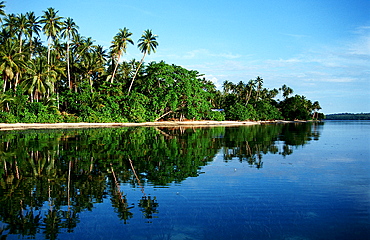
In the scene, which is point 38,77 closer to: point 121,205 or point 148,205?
point 121,205

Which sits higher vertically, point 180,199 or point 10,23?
point 10,23

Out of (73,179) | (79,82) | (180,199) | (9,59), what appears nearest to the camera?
(180,199)

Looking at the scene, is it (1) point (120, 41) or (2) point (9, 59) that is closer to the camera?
(2) point (9, 59)

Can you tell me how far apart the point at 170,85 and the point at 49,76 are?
76.3ft

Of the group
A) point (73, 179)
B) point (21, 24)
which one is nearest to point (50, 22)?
point (21, 24)

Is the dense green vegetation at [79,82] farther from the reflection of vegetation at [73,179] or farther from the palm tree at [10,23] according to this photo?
the reflection of vegetation at [73,179]

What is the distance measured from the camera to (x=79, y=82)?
61.1 meters

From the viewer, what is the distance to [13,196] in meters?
9.20

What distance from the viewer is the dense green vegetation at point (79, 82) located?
4809 cm

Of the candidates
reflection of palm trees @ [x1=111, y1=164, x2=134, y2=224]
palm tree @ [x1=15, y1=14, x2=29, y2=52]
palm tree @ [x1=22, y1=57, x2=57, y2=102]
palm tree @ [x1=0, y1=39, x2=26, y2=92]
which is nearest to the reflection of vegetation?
reflection of palm trees @ [x1=111, y1=164, x2=134, y2=224]

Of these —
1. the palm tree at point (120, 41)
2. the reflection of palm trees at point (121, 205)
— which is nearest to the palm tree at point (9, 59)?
the palm tree at point (120, 41)

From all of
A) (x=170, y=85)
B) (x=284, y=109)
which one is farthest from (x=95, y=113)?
(x=284, y=109)

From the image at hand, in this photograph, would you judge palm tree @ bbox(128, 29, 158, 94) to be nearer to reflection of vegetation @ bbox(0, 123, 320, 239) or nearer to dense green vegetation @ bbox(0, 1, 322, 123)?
dense green vegetation @ bbox(0, 1, 322, 123)

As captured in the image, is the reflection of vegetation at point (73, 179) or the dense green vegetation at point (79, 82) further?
the dense green vegetation at point (79, 82)
